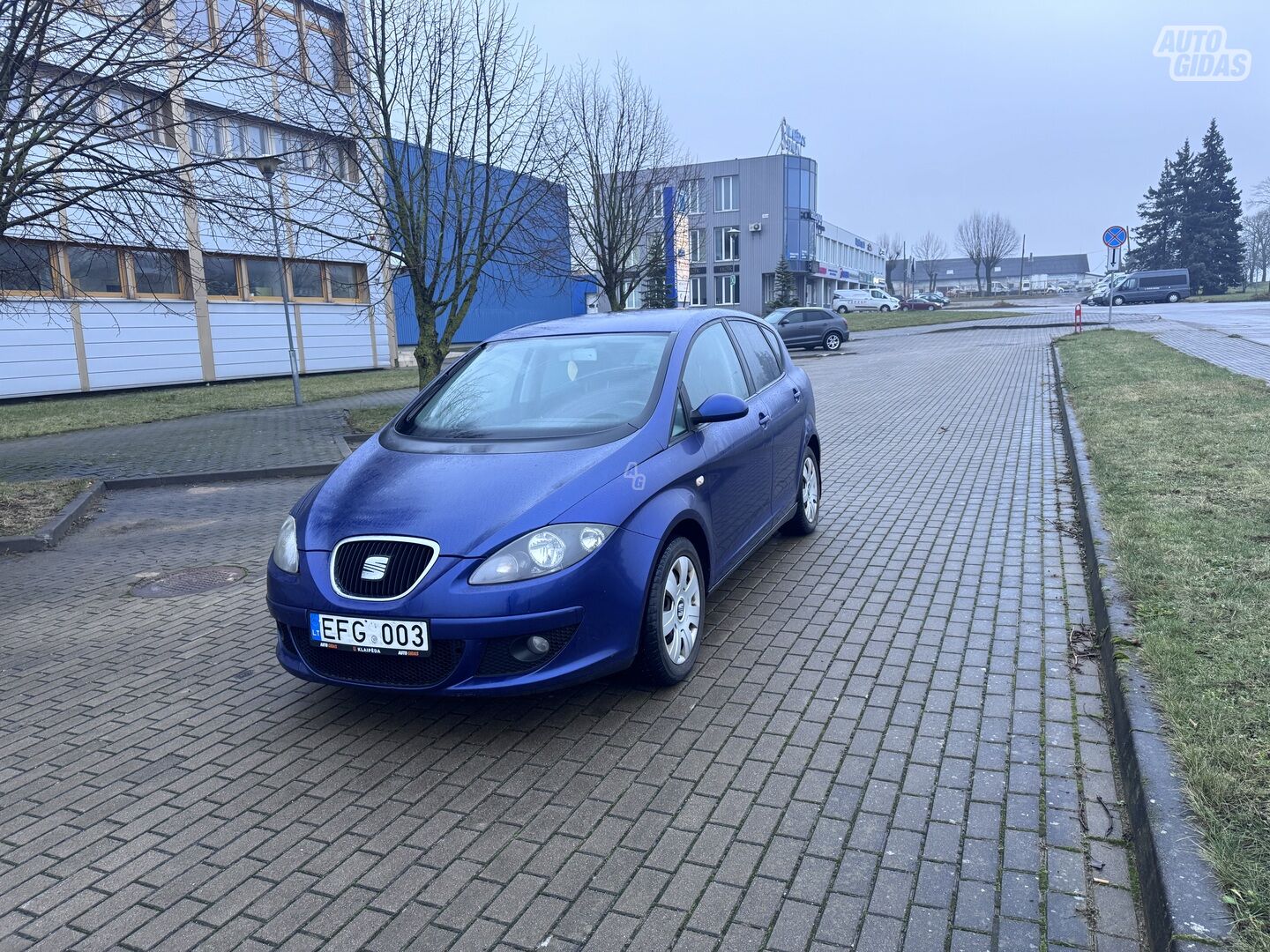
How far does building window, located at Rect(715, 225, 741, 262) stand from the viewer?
7144 cm

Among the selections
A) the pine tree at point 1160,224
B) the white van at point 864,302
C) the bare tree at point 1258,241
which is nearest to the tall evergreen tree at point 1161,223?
the pine tree at point 1160,224

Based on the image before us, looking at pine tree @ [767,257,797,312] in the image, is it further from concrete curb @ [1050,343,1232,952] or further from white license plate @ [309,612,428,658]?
white license plate @ [309,612,428,658]

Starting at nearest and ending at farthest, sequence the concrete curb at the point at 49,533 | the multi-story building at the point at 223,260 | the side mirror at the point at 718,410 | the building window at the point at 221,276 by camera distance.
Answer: the side mirror at the point at 718,410 → the concrete curb at the point at 49,533 → the multi-story building at the point at 223,260 → the building window at the point at 221,276

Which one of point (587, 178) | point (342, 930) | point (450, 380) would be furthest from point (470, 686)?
point (587, 178)

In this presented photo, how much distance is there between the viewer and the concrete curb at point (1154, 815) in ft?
7.57

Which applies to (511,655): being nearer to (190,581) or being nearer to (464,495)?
(464,495)

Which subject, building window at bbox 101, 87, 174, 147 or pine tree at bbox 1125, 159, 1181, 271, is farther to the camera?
pine tree at bbox 1125, 159, 1181, 271

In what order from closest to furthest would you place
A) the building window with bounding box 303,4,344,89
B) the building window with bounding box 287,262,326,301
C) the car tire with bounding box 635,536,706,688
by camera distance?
1. the car tire with bounding box 635,536,706,688
2. the building window with bounding box 303,4,344,89
3. the building window with bounding box 287,262,326,301

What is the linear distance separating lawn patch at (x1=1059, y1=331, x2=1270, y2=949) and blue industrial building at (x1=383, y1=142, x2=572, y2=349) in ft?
34.7

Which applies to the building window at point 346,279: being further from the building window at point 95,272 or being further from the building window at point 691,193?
the building window at point 691,193

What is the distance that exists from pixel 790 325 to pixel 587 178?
1036 cm

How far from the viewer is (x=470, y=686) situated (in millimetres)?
3555

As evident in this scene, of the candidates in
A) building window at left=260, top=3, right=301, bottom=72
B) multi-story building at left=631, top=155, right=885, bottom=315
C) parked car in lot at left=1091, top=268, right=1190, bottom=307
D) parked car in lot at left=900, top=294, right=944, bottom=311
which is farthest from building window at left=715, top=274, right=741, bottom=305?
building window at left=260, top=3, right=301, bottom=72

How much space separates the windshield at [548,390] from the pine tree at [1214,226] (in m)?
78.6
